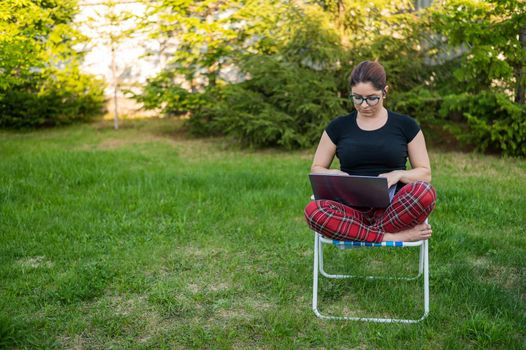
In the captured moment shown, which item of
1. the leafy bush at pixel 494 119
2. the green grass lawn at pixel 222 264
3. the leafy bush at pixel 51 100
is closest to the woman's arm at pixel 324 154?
the green grass lawn at pixel 222 264

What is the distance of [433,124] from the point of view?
928 cm

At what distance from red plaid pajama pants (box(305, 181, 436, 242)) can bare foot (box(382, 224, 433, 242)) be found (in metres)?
0.03

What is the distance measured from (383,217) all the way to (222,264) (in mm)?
1467

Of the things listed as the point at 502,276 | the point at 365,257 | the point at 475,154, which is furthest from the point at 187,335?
the point at 475,154

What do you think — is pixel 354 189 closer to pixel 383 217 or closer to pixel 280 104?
pixel 383 217

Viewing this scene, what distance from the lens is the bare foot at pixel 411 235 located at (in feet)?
11.6

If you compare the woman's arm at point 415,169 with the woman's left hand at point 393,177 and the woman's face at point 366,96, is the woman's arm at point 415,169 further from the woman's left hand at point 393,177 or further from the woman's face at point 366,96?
the woman's face at point 366,96

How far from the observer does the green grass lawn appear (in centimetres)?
343

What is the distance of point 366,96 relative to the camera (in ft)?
12.0

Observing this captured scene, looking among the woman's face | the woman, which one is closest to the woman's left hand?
the woman

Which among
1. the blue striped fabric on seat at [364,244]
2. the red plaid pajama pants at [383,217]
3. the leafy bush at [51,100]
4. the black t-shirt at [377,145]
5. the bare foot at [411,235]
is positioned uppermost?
the black t-shirt at [377,145]

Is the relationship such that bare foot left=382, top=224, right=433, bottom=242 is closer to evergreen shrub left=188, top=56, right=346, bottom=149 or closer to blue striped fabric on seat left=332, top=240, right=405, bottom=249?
blue striped fabric on seat left=332, top=240, right=405, bottom=249

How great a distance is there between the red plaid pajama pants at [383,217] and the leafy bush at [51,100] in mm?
10152

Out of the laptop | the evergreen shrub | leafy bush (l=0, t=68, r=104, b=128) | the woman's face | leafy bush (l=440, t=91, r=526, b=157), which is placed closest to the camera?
the laptop
